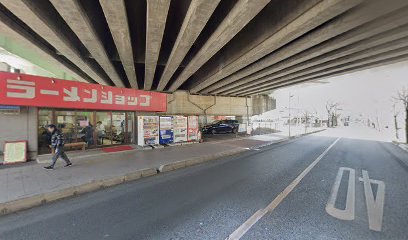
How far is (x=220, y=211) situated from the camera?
13.4 feet

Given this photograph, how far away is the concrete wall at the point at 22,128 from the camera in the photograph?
8375mm

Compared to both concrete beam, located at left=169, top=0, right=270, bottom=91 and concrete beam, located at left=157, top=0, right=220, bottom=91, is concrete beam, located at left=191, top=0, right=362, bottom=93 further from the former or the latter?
concrete beam, located at left=157, top=0, right=220, bottom=91

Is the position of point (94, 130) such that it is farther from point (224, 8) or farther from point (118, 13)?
point (224, 8)

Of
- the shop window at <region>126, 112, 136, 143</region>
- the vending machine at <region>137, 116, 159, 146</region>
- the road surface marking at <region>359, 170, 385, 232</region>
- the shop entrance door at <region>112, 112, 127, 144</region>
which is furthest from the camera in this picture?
the shop window at <region>126, 112, 136, 143</region>

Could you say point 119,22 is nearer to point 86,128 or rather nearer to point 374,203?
point 86,128

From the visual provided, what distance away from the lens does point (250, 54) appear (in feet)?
32.5

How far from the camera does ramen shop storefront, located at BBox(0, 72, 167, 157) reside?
330 inches

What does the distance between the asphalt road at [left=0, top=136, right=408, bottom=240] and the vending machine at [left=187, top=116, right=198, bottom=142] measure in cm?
830

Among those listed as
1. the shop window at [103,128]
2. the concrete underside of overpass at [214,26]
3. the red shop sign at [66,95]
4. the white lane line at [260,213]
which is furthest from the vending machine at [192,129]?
the white lane line at [260,213]

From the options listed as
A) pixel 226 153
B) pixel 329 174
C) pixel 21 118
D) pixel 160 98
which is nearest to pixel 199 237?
pixel 329 174

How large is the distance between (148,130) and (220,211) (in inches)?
368

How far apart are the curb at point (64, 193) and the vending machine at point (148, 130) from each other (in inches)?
224

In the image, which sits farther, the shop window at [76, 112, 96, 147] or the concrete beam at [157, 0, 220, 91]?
the shop window at [76, 112, 96, 147]

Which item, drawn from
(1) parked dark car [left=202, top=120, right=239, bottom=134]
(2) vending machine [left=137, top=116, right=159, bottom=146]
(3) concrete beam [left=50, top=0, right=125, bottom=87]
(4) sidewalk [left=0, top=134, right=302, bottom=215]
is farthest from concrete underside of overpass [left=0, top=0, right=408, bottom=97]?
(1) parked dark car [left=202, top=120, right=239, bottom=134]
